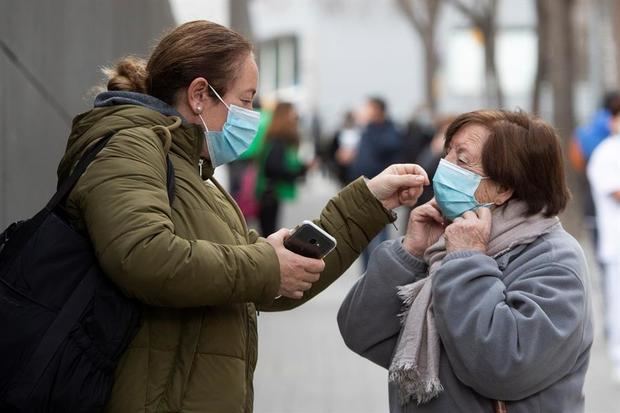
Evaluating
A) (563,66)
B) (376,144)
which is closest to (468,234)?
(376,144)

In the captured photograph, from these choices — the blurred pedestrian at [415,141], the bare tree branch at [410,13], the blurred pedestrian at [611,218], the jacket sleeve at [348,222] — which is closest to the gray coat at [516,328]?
the jacket sleeve at [348,222]

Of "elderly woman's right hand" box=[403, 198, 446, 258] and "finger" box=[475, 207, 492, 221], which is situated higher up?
"finger" box=[475, 207, 492, 221]

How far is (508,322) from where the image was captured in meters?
3.50

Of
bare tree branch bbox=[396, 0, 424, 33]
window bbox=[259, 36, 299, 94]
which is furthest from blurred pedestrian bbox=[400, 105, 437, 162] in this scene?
window bbox=[259, 36, 299, 94]

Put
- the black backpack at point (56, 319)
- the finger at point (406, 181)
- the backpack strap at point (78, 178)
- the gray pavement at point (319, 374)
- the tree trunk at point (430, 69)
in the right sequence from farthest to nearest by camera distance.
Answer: the tree trunk at point (430, 69) → the gray pavement at point (319, 374) → the finger at point (406, 181) → the backpack strap at point (78, 178) → the black backpack at point (56, 319)

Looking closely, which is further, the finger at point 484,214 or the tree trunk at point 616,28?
the tree trunk at point 616,28

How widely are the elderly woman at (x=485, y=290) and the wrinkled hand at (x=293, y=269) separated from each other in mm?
371

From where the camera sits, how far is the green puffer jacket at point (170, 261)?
10.3 ft

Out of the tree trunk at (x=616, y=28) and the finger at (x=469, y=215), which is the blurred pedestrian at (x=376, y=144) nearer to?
the tree trunk at (x=616, y=28)

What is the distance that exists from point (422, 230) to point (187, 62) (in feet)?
2.87

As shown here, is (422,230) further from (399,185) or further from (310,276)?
(310,276)

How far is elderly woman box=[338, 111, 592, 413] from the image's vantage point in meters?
3.52

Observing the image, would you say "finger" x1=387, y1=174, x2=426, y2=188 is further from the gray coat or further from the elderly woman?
the gray coat

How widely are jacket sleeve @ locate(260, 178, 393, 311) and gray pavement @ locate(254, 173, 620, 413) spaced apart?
4343 millimetres
